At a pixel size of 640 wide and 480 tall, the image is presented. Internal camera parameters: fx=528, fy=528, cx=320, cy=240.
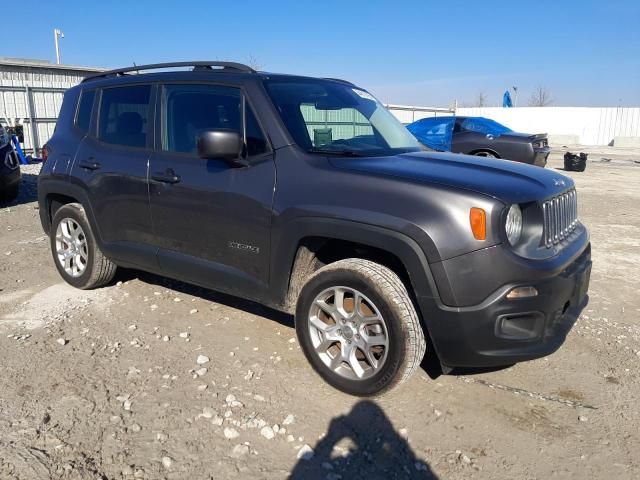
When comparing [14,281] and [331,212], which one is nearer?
[331,212]

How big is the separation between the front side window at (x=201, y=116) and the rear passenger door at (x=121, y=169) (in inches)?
7.8

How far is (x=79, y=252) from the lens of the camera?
4.90 meters

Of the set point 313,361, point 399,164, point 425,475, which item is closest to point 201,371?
point 313,361

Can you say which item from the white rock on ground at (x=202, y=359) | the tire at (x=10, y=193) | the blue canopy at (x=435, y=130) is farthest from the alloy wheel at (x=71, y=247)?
the blue canopy at (x=435, y=130)

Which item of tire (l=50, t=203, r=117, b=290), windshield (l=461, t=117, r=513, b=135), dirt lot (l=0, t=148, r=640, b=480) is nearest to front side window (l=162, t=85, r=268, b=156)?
tire (l=50, t=203, r=117, b=290)

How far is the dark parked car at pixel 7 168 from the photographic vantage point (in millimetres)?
8609

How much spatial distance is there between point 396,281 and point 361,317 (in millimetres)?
316

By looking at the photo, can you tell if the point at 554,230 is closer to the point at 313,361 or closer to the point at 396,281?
the point at 396,281

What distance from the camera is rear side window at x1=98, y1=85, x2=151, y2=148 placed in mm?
4148

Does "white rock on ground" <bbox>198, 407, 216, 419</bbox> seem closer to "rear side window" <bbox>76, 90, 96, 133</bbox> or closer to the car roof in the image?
the car roof

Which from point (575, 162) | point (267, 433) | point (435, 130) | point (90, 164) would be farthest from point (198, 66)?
point (575, 162)

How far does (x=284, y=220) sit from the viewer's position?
328 centimetres

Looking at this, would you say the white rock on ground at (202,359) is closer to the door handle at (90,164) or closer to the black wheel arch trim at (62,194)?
the black wheel arch trim at (62,194)

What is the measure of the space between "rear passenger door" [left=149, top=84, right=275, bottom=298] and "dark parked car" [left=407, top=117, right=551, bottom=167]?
934cm
